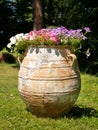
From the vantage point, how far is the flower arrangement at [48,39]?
21.0ft

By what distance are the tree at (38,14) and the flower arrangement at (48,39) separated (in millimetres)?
9862

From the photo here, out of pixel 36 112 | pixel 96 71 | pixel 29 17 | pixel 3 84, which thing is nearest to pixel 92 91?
pixel 3 84

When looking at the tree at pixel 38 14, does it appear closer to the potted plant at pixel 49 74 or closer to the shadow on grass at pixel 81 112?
the shadow on grass at pixel 81 112

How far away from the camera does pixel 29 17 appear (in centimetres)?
2558

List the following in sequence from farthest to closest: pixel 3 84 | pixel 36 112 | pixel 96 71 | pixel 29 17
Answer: pixel 29 17
pixel 96 71
pixel 3 84
pixel 36 112

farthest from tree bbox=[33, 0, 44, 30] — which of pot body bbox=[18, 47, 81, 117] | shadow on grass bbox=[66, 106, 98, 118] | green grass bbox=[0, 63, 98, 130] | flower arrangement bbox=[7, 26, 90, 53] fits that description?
pot body bbox=[18, 47, 81, 117]

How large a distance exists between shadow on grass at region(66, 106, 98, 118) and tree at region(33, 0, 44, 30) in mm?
9449

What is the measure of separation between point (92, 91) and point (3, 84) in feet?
8.96

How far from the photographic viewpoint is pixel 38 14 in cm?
1694

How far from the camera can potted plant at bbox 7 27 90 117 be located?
620cm

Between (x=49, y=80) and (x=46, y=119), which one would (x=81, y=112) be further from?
(x=49, y=80)

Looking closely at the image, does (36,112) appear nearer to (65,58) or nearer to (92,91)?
(65,58)

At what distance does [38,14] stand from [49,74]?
36.2 feet

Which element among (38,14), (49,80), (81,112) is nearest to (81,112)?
(81,112)
